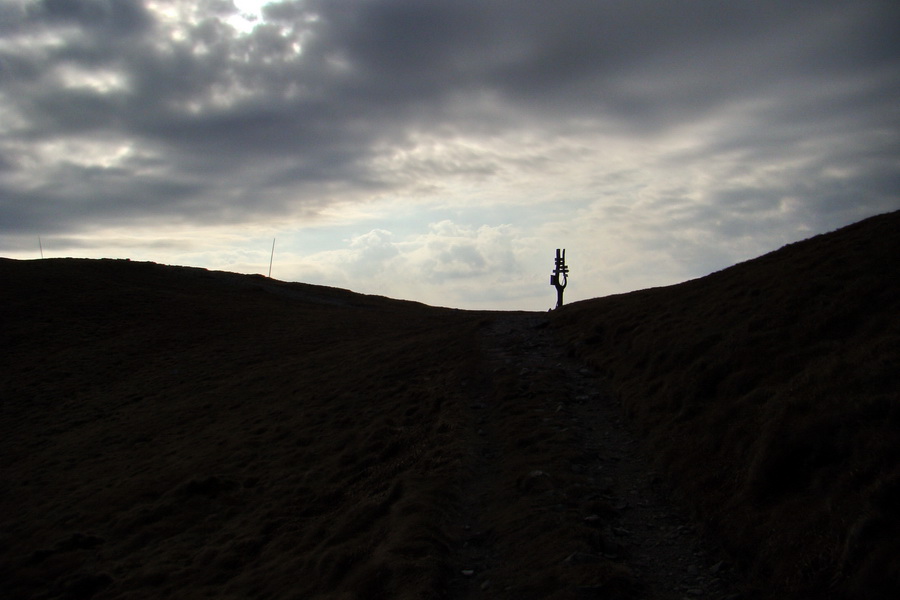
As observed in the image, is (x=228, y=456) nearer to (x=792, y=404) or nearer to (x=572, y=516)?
(x=572, y=516)

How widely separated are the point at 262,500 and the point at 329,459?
7.74ft

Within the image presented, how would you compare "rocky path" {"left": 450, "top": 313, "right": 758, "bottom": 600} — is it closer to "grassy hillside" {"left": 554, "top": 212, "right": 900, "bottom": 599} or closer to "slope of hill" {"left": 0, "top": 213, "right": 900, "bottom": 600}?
"slope of hill" {"left": 0, "top": 213, "right": 900, "bottom": 600}

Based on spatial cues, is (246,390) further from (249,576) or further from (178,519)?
(249,576)

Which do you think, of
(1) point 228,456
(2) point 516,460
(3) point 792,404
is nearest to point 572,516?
(2) point 516,460

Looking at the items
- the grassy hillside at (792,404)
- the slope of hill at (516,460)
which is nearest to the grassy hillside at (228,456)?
the slope of hill at (516,460)

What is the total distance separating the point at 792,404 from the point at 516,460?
20.8ft

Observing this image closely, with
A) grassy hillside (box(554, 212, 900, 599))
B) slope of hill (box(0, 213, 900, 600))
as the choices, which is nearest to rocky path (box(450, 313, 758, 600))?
slope of hill (box(0, 213, 900, 600))

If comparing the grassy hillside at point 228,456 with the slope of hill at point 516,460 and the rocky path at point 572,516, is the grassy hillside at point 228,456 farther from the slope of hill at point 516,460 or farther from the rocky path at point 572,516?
the rocky path at point 572,516

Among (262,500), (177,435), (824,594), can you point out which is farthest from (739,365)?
(177,435)

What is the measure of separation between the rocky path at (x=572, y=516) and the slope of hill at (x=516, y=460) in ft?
0.21

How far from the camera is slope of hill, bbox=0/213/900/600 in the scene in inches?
394

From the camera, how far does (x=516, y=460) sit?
15398 millimetres

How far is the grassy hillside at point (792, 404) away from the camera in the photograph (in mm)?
8664

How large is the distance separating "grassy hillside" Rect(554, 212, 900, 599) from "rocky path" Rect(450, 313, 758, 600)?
0.62 meters
